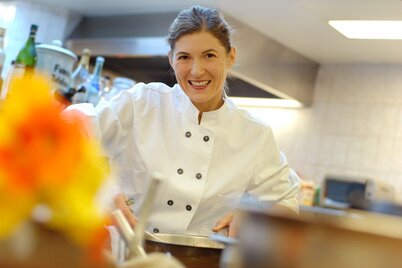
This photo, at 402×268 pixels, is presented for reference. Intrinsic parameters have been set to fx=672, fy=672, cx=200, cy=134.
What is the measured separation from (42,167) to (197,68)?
1267 mm

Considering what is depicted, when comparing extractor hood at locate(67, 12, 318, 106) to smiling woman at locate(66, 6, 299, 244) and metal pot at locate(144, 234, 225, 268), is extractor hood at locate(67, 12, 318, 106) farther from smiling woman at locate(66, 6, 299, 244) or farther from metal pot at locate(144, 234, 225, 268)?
metal pot at locate(144, 234, 225, 268)

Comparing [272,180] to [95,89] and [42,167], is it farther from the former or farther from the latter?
[95,89]

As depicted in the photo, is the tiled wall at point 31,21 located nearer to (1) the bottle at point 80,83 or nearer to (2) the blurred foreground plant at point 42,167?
(1) the bottle at point 80,83

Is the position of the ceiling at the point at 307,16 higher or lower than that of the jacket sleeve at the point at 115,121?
higher

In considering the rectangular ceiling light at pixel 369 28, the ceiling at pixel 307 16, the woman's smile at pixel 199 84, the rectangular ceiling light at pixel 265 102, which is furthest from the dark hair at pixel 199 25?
the rectangular ceiling light at pixel 265 102

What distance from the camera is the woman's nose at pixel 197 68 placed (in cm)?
168

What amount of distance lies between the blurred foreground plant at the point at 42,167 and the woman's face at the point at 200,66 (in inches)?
48.8

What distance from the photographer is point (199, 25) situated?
5.60ft

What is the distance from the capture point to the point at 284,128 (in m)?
5.05

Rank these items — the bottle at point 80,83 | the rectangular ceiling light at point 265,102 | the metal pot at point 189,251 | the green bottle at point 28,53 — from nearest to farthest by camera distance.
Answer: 1. the metal pot at point 189,251
2. the green bottle at point 28,53
3. the bottle at point 80,83
4. the rectangular ceiling light at point 265,102

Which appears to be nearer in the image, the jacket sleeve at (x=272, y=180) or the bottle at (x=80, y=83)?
the jacket sleeve at (x=272, y=180)

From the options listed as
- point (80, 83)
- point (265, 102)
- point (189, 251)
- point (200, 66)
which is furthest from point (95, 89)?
point (189, 251)

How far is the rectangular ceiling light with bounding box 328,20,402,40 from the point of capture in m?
3.57

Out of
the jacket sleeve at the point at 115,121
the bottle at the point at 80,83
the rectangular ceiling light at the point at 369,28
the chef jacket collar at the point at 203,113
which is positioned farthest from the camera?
the rectangular ceiling light at the point at 369,28
